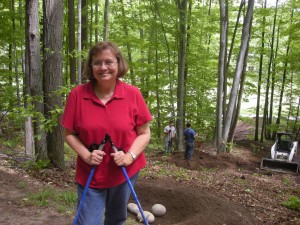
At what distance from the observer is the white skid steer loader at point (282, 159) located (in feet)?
40.2

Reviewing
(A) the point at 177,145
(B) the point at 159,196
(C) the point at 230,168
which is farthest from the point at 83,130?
(A) the point at 177,145

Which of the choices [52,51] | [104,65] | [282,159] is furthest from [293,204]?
[282,159]

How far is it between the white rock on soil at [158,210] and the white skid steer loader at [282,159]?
771 centimetres

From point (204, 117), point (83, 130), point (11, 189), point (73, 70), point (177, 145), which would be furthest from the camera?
point (204, 117)

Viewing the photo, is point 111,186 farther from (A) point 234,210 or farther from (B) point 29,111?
(A) point 234,210

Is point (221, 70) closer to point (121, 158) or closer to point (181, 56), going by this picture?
point (181, 56)

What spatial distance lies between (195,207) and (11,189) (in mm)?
3588

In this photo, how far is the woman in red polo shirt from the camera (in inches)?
90.6

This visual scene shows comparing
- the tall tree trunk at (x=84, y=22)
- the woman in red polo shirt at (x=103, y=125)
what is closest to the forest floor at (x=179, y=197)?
the woman in red polo shirt at (x=103, y=125)

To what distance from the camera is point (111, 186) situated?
2.40 metres

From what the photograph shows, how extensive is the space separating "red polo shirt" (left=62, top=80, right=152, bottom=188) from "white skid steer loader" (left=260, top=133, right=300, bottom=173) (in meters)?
11.3

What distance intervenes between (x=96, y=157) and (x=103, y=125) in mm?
249

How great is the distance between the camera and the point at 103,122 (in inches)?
90.2

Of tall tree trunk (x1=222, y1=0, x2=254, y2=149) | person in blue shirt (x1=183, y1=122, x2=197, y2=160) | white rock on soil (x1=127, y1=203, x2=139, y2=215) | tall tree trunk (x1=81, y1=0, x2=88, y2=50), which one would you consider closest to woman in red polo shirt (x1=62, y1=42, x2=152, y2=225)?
white rock on soil (x1=127, y1=203, x2=139, y2=215)
